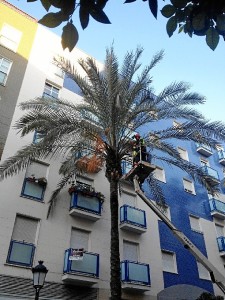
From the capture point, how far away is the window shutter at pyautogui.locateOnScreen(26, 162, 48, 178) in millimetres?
16803

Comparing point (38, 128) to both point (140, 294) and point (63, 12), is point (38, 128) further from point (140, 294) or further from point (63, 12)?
point (63, 12)

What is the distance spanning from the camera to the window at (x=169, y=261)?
18.5 m

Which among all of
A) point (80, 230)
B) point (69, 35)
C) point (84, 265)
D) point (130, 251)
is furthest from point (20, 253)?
point (69, 35)

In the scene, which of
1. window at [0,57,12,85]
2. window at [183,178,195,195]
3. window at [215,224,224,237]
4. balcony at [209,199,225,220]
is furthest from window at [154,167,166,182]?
window at [0,57,12,85]

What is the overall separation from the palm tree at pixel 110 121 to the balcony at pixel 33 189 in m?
0.82

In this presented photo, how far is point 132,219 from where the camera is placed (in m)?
18.0

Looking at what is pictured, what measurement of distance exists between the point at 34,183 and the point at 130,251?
6.28 meters

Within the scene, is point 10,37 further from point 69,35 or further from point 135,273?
point 69,35

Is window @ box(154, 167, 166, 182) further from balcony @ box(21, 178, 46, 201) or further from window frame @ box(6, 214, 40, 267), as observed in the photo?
window frame @ box(6, 214, 40, 267)

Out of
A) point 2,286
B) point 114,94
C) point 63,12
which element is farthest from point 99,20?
point 2,286

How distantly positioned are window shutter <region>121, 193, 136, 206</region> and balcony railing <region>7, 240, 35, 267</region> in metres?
7.06

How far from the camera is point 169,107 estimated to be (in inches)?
597

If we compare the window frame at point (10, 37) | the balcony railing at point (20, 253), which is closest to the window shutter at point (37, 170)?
the balcony railing at point (20, 253)

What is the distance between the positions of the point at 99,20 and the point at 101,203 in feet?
50.7
